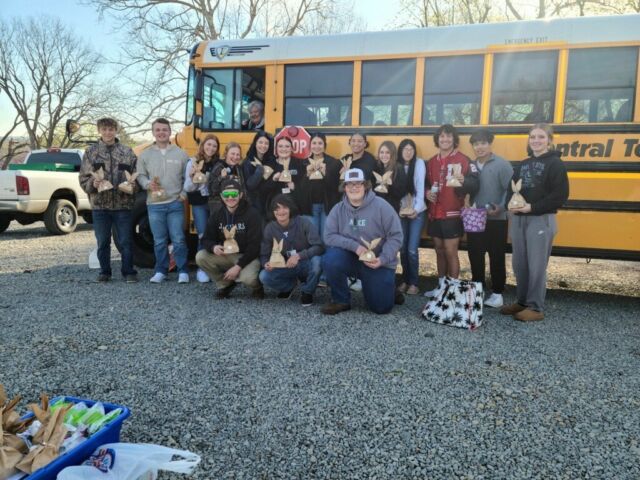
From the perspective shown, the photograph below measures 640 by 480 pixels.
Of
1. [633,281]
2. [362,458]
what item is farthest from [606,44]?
[362,458]

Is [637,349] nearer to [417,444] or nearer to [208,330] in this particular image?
[417,444]

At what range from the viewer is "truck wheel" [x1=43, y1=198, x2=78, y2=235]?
10539 millimetres

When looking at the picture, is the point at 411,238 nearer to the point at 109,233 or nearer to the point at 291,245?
the point at 291,245

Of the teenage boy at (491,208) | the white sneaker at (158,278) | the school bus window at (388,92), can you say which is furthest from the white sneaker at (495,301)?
the white sneaker at (158,278)

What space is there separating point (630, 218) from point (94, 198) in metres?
5.68

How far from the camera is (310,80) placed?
5.52 meters

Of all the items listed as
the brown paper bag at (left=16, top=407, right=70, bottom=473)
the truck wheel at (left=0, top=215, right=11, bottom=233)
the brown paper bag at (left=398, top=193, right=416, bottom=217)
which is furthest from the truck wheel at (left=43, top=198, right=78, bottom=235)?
the brown paper bag at (left=16, top=407, right=70, bottom=473)

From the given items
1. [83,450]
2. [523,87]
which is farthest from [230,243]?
[523,87]

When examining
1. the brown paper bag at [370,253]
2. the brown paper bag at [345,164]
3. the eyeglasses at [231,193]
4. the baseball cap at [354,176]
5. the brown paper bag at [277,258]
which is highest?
the brown paper bag at [345,164]

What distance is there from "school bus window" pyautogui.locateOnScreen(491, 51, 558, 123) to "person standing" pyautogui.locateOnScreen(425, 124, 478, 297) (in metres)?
0.62

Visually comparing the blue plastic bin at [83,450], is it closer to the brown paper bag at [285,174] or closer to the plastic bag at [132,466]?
the plastic bag at [132,466]

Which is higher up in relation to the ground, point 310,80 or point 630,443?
point 310,80

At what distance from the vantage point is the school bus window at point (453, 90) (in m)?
4.97

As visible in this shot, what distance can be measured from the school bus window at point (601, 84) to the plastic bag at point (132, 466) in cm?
482
